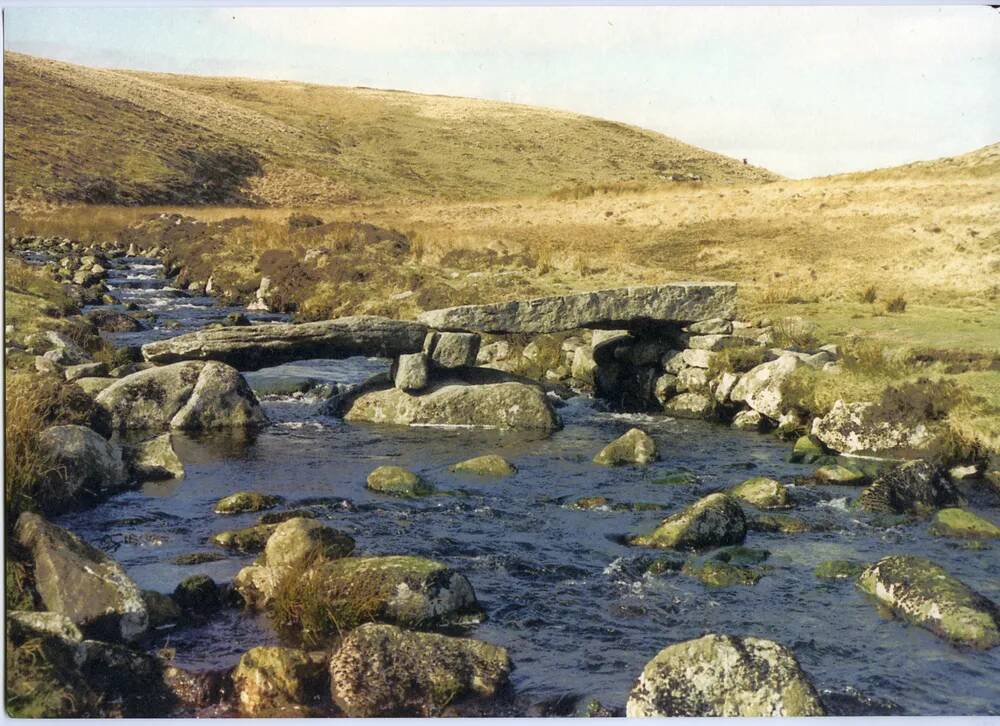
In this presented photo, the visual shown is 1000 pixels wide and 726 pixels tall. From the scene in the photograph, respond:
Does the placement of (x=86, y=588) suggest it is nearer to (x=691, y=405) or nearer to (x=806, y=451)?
Result: (x=806, y=451)

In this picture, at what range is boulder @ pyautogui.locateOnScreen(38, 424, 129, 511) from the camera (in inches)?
450

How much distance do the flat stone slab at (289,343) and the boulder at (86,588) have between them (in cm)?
908

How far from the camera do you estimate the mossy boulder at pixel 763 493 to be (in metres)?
12.4

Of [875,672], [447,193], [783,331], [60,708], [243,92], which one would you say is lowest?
[60,708]

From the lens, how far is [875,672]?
25.6ft

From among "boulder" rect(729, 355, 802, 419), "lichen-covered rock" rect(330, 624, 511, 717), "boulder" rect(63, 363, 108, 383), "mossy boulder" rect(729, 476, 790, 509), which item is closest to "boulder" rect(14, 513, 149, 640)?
"lichen-covered rock" rect(330, 624, 511, 717)

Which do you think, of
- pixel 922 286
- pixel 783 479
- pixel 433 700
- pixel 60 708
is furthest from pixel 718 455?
pixel 922 286

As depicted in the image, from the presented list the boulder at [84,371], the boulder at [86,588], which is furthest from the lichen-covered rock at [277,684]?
Answer: the boulder at [84,371]

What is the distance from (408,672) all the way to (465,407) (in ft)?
33.3

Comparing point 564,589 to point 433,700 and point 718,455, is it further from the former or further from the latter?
point 718,455

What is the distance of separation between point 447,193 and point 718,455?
4054cm

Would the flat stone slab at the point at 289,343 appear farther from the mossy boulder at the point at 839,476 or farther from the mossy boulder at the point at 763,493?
the mossy boulder at the point at 839,476

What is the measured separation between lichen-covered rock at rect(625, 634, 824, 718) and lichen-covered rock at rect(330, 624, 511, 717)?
3.96ft

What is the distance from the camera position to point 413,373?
17.7 m
